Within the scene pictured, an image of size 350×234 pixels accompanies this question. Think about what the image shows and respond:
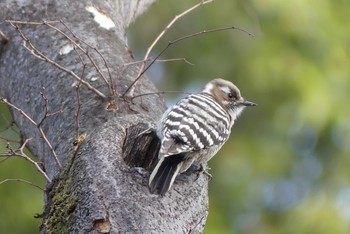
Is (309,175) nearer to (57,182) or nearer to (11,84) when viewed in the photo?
(11,84)

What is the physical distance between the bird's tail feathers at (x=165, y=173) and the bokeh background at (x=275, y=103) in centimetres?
410

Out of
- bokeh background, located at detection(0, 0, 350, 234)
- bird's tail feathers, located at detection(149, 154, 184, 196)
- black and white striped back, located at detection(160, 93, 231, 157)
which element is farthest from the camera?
bokeh background, located at detection(0, 0, 350, 234)

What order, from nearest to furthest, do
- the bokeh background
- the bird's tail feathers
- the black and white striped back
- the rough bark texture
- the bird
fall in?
the rough bark texture
the bird's tail feathers
the bird
the black and white striped back
the bokeh background

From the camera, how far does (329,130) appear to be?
36.3ft

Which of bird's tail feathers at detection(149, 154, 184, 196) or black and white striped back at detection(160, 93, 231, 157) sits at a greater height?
black and white striped back at detection(160, 93, 231, 157)

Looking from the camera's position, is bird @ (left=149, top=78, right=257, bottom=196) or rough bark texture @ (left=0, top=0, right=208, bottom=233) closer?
rough bark texture @ (left=0, top=0, right=208, bottom=233)

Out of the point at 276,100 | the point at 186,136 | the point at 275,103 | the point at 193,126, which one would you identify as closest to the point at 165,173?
the point at 186,136

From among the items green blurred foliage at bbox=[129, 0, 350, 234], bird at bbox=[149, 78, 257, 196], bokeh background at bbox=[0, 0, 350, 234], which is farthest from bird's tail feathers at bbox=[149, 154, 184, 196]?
green blurred foliage at bbox=[129, 0, 350, 234]

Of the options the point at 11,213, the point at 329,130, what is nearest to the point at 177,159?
the point at 11,213

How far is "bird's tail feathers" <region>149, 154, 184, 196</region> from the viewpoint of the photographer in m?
4.36

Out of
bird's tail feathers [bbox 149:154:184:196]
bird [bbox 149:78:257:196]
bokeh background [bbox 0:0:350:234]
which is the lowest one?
bird's tail feathers [bbox 149:154:184:196]

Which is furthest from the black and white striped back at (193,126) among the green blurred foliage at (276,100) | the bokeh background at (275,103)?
the green blurred foliage at (276,100)

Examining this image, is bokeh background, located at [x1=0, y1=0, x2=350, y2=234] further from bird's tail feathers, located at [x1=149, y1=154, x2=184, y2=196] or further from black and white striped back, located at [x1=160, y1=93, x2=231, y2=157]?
bird's tail feathers, located at [x1=149, y1=154, x2=184, y2=196]

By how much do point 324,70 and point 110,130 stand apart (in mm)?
5968
